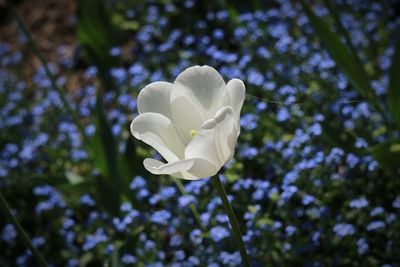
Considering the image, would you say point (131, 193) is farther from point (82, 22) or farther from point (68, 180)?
point (82, 22)

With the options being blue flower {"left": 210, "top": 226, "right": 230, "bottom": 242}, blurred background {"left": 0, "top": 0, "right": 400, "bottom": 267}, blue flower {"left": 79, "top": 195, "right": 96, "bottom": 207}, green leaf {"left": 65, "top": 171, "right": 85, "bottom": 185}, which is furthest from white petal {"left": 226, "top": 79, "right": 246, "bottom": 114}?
blue flower {"left": 79, "top": 195, "right": 96, "bottom": 207}

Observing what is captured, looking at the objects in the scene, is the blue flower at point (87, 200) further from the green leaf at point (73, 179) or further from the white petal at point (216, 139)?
the white petal at point (216, 139)

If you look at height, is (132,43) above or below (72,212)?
above

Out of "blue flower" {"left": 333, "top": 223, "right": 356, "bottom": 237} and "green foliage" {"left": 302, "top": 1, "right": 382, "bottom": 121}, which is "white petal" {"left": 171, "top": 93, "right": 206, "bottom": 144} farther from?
"green foliage" {"left": 302, "top": 1, "right": 382, "bottom": 121}

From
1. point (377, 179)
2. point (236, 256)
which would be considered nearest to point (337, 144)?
point (377, 179)

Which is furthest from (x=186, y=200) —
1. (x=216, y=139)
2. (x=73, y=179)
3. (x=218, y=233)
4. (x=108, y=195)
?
(x=216, y=139)

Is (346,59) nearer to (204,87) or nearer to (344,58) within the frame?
(344,58)
